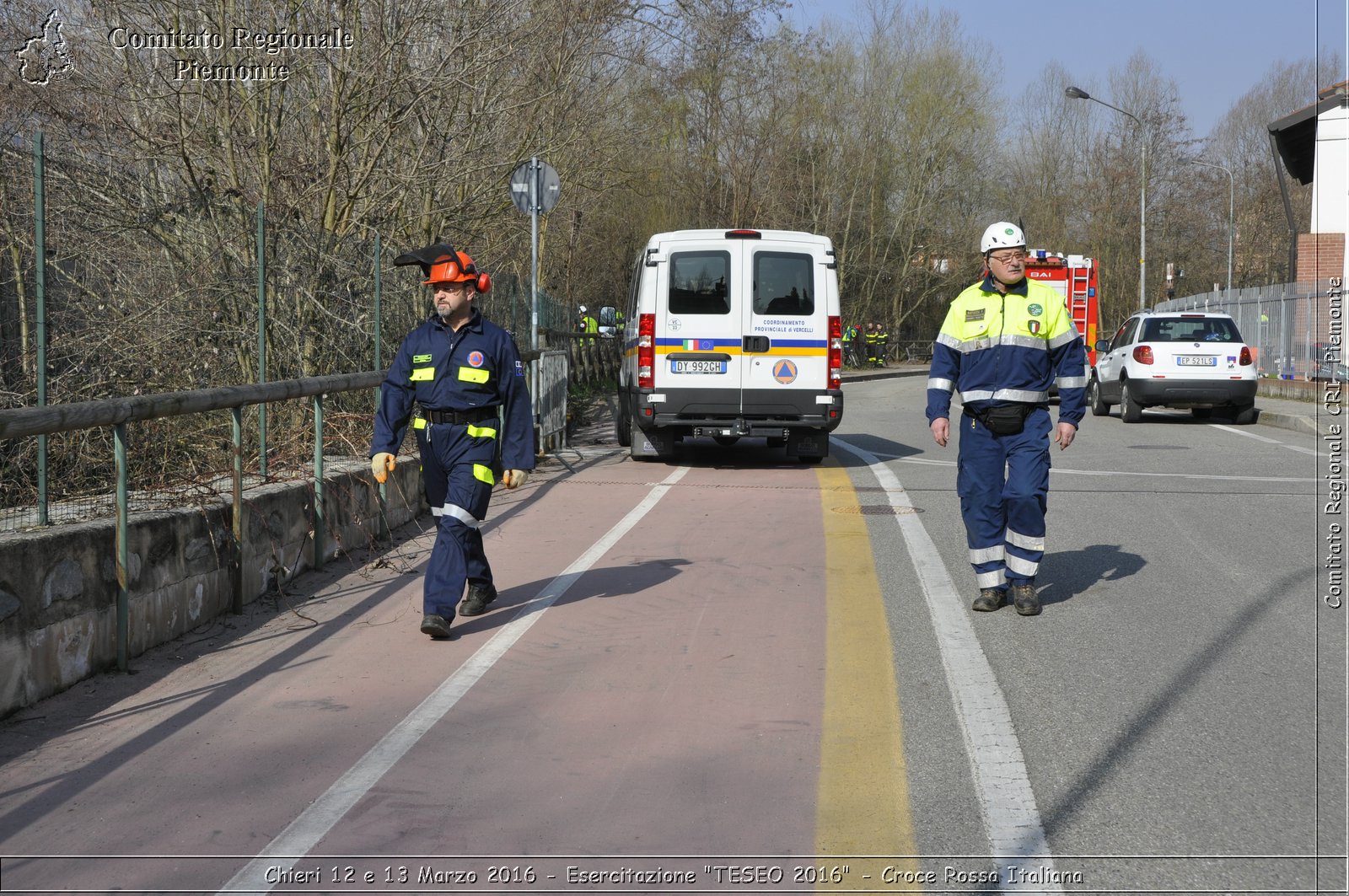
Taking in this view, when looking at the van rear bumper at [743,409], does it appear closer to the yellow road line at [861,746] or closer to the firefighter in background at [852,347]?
the yellow road line at [861,746]

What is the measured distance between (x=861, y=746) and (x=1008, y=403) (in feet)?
9.37

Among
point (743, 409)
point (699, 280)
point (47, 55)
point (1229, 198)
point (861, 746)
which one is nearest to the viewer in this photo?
point (861, 746)

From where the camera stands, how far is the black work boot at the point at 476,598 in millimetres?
7270

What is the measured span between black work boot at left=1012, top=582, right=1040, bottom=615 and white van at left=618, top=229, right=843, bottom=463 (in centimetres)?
663

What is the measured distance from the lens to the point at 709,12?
21359mm

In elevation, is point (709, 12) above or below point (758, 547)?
above

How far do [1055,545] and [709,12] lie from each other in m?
14.4

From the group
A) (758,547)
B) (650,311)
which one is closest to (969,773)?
(758,547)

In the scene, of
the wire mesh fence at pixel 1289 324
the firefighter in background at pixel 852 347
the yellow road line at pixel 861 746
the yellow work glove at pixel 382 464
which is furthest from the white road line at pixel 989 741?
the firefighter in background at pixel 852 347

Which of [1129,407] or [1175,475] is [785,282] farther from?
[1129,407]

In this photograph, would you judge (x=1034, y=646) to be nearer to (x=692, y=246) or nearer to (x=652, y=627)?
(x=652, y=627)

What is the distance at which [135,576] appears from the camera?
245 inches

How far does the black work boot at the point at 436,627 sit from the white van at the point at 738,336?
729cm

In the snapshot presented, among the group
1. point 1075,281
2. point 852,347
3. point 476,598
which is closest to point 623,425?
point 476,598
